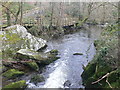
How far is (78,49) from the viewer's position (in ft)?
48.0

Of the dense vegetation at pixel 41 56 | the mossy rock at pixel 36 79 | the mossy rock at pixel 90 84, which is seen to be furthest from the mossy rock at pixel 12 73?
the mossy rock at pixel 90 84

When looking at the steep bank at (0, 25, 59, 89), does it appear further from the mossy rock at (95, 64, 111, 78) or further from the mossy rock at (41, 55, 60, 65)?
the mossy rock at (95, 64, 111, 78)

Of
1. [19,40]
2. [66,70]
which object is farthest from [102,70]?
[19,40]

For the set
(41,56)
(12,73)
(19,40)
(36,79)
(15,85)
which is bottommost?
(36,79)

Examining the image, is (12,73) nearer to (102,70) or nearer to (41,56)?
(41,56)

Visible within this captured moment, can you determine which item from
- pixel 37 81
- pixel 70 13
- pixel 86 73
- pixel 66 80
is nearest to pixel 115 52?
pixel 86 73

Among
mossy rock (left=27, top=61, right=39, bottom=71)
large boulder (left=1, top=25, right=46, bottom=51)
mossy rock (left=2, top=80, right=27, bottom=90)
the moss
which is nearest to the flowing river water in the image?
mossy rock (left=2, top=80, right=27, bottom=90)

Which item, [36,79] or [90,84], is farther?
[36,79]

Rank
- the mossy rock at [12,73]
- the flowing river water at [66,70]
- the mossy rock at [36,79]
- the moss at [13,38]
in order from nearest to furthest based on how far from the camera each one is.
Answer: the flowing river water at [66,70], the mossy rock at [36,79], the mossy rock at [12,73], the moss at [13,38]

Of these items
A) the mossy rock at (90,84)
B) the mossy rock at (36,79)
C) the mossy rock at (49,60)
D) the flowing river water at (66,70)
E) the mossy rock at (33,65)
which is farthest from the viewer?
the mossy rock at (49,60)

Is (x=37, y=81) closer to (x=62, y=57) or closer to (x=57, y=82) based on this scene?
(x=57, y=82)

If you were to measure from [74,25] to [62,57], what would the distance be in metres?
13.0

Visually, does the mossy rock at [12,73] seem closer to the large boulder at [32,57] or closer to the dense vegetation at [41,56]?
the dense vegetation at [41,56]

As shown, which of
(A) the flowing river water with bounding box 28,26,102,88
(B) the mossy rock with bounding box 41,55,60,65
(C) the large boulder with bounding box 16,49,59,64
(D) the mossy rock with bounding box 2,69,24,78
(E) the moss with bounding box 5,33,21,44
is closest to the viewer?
(A) the flowing river water with bounding box 28,26,102,88
